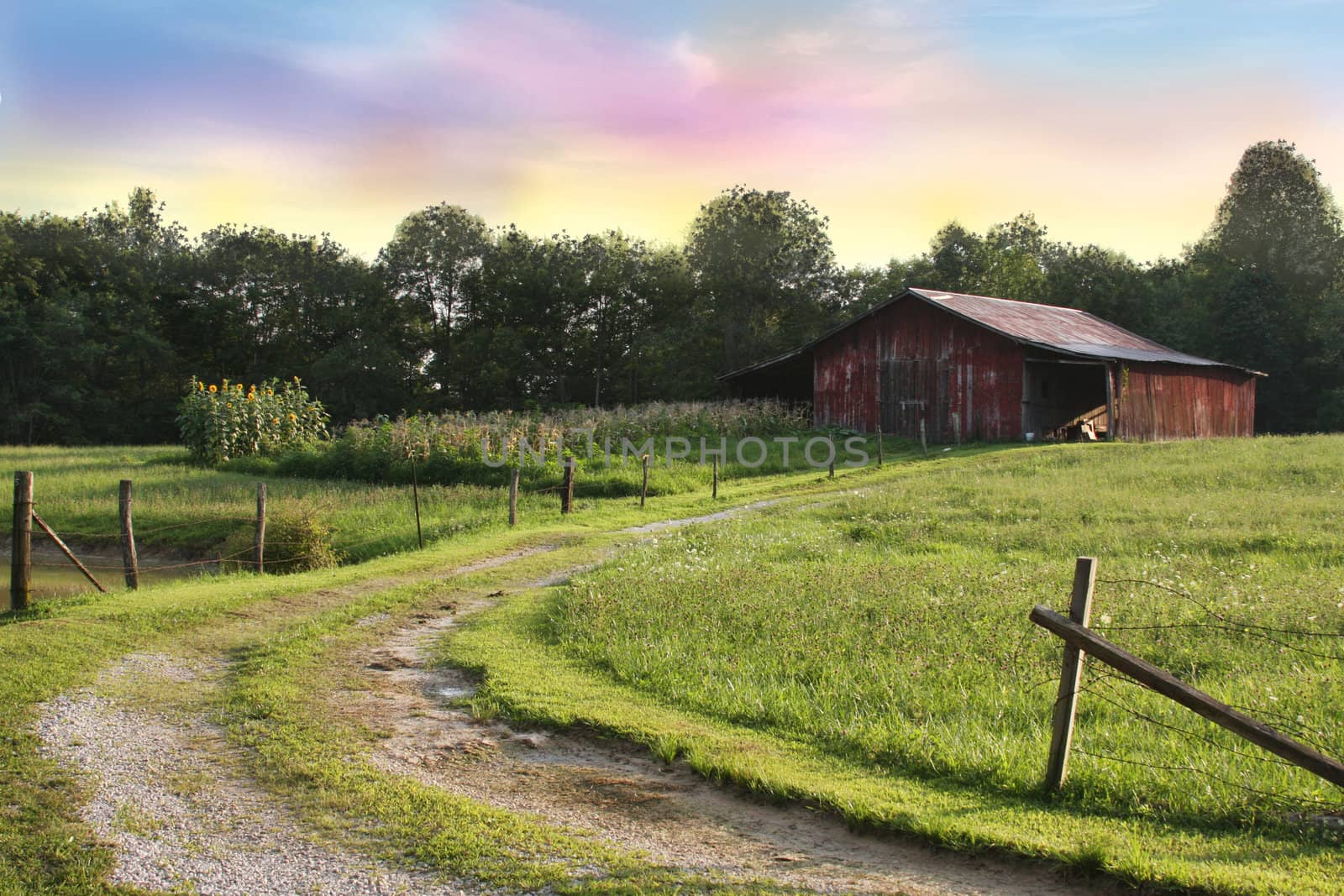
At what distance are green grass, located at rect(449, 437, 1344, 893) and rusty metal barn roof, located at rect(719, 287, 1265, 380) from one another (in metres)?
16.9

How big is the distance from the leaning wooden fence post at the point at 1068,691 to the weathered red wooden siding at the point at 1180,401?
28.8 m

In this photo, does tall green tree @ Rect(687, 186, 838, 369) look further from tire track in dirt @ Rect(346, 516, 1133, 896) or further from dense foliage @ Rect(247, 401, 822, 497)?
tire track in dirt @ Rect(346, 516, 1133, 896)

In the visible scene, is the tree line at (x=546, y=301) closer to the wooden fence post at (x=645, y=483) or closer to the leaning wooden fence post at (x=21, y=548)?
the wooden fence post at (x=645, y=483)

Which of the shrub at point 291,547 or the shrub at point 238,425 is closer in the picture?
the shrub at point 291,547

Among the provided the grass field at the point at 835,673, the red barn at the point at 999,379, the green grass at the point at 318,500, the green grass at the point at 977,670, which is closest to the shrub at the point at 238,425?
the green grass at the point at 318,500

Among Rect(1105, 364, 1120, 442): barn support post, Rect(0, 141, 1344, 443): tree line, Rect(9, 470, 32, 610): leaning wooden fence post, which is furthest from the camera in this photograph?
Rect(0, 141, 1344, 443): tree line

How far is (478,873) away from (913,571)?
26.1 feet

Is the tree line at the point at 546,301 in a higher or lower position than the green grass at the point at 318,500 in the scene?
higher

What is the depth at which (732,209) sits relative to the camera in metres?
57.3

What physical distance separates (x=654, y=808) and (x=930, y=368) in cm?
3117

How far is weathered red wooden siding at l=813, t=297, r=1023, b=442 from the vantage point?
108 feet

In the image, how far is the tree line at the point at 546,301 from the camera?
49062 millimetres

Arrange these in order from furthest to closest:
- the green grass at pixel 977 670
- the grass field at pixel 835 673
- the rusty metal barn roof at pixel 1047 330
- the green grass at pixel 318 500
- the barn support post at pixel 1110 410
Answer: the rusty metal barn roof at pixel 1047 330
the barn support post at pixel 1110 410
the green grass at pixel 318 500
the green grass at pixel 977 670
the grass field at pixel 835 673

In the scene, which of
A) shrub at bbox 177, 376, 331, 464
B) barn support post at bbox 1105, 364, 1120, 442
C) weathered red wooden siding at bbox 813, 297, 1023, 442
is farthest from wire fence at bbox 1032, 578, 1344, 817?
shrub at bbox 177, 376, 331, 464
